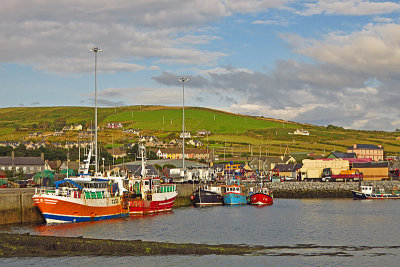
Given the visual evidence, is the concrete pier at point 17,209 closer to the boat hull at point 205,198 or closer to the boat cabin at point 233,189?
the boat hull at point 205,198

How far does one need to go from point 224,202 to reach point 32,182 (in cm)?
3382

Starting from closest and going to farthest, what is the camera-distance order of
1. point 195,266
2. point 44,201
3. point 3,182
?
point 195,266, point 44,201, point 3,182

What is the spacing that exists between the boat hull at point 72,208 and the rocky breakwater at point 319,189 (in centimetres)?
6006

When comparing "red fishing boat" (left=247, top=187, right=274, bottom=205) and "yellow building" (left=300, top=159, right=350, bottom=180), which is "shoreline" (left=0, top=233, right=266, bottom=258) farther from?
"yellow building" (left=300, top=159, right=350, bottom=180)

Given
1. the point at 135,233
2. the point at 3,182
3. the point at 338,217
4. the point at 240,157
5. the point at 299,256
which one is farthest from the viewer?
the point at 240,157

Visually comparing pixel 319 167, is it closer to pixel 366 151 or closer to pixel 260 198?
pixel 366 151

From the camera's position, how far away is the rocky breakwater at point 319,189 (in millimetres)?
114188

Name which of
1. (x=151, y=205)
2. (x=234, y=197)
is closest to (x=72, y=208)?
(x=151, y=205)

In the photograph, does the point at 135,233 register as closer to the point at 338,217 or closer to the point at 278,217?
the point at 278,217

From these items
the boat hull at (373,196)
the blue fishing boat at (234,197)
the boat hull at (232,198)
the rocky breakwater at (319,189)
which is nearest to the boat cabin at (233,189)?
the blue fishing boat at (234,197)

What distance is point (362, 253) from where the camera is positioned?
128 ft

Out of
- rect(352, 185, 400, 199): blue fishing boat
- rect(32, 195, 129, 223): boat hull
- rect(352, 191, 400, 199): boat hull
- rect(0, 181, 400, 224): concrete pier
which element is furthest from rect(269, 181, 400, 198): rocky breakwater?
rect(32, 195, 129, 223): boat hull

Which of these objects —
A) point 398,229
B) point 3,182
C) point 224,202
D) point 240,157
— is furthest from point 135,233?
point 240,157

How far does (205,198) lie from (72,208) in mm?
32946
